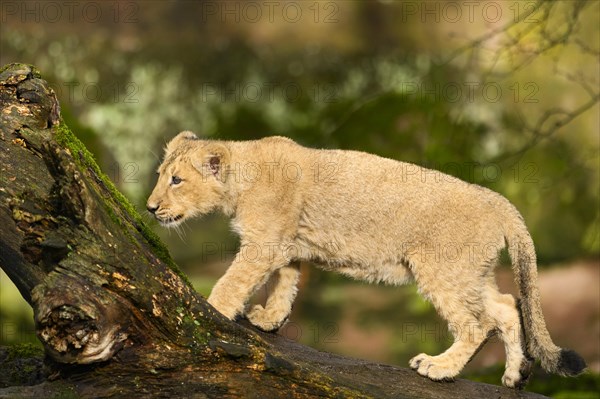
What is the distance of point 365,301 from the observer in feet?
55.5

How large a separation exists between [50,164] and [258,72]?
36.7 feet

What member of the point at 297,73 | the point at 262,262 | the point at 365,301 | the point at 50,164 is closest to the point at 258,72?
the point at 297,73

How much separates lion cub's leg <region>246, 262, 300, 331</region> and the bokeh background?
6.66 meters

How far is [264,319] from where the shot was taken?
7.32 meters

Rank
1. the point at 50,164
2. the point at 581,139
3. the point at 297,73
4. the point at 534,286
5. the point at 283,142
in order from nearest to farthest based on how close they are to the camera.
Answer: the point at 50,164
the point at 534,286
the point at 283,142
the point at 581,139
the point at 297,73

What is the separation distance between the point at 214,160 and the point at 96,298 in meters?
2.89

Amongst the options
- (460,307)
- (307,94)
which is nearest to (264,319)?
(460,307)

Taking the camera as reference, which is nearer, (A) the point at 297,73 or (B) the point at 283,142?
(B) the point at 283,142

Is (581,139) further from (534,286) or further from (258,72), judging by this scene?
(534,286)

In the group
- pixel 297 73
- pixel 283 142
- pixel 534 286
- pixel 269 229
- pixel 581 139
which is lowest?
pixel 534 286

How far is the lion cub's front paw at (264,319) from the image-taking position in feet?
23.7

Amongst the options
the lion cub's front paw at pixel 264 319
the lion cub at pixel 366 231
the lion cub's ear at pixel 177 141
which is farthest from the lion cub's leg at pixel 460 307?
the lion cub's ear at pixel 177 141

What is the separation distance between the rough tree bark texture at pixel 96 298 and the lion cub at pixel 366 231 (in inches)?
61.0

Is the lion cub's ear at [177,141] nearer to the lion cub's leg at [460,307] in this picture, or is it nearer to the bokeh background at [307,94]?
the lion cub's leg at [460,307]
